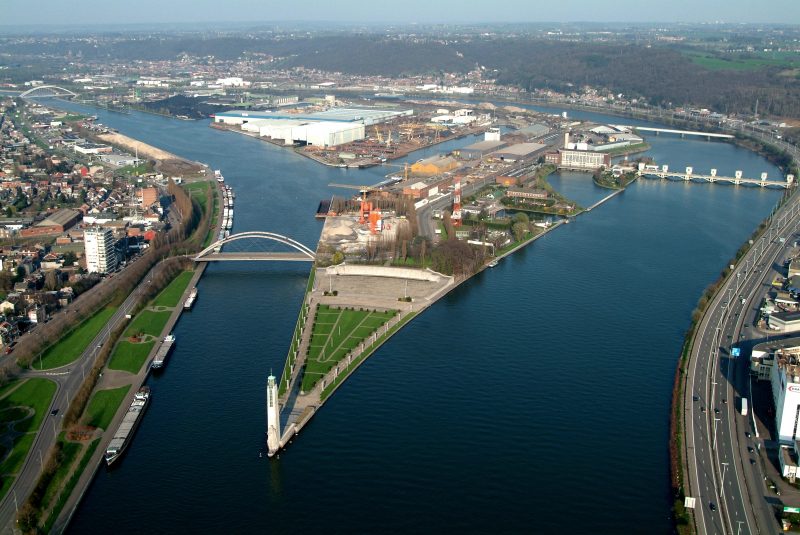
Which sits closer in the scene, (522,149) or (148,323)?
(148,323)

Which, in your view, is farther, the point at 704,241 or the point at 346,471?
the point at 704,241

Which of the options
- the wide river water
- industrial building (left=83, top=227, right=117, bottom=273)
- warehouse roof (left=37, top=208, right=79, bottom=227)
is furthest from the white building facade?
warehouse roof (left=37, top=208, right=79, bottom=227)

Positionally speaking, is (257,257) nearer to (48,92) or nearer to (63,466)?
(63,466)

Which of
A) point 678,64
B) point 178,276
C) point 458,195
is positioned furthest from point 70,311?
point 678,64

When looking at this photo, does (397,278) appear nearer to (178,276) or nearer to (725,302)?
(178,276)

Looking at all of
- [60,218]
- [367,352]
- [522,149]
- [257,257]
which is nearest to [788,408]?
[367,352]

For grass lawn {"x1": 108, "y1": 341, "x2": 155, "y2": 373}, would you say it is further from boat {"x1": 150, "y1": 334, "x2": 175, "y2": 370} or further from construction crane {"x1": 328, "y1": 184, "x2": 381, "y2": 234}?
construction crane {"x1": 328, "y1": 184, "x2": 381, "y2": 234}
